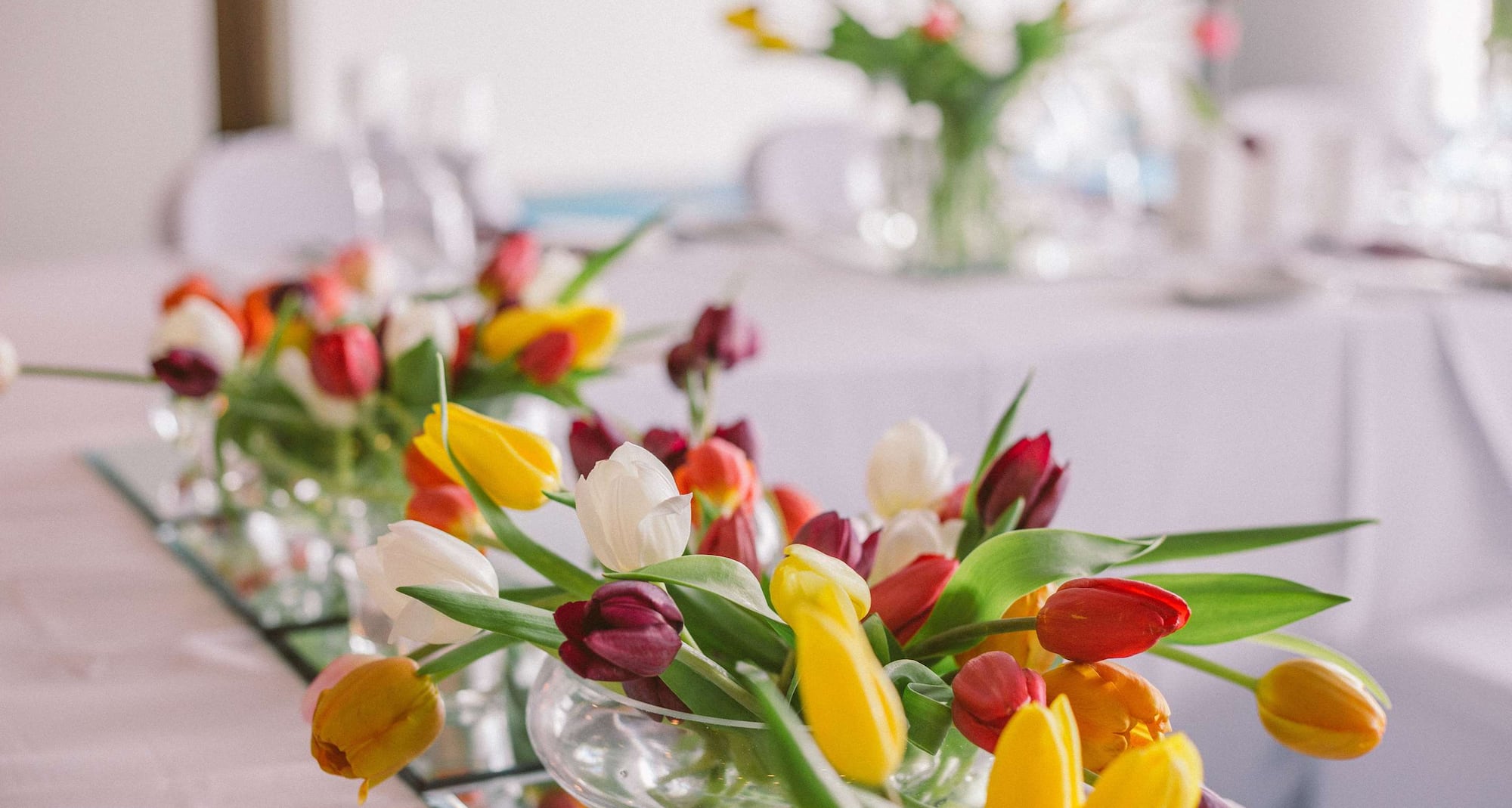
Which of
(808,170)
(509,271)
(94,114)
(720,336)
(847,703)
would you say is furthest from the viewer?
(94,114)

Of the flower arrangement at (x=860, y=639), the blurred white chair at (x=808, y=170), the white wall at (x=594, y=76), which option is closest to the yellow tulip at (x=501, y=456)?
the flower arrangement at (x=860, y=639)

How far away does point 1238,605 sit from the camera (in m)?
0.44

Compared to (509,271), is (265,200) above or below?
below

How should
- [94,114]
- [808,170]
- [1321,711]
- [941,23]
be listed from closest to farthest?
[1321,711], [941,23], [808,170], [94,114]

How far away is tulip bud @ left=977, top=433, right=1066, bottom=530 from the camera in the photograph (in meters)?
0.51

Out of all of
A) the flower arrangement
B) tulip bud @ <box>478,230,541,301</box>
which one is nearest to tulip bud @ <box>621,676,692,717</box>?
the flower arrangement

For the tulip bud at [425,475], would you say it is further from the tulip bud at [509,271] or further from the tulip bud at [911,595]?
the tulip bud at [509,271]

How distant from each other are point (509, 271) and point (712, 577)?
590mm

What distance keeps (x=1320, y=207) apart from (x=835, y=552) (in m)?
1.92

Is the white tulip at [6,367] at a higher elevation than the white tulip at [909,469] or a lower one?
lower

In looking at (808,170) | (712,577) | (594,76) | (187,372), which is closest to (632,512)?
(712,577)

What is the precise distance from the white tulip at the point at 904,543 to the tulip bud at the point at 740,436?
89mm

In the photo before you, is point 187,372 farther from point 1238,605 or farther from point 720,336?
point 1238,605

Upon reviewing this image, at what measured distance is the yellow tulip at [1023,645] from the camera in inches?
17.9
